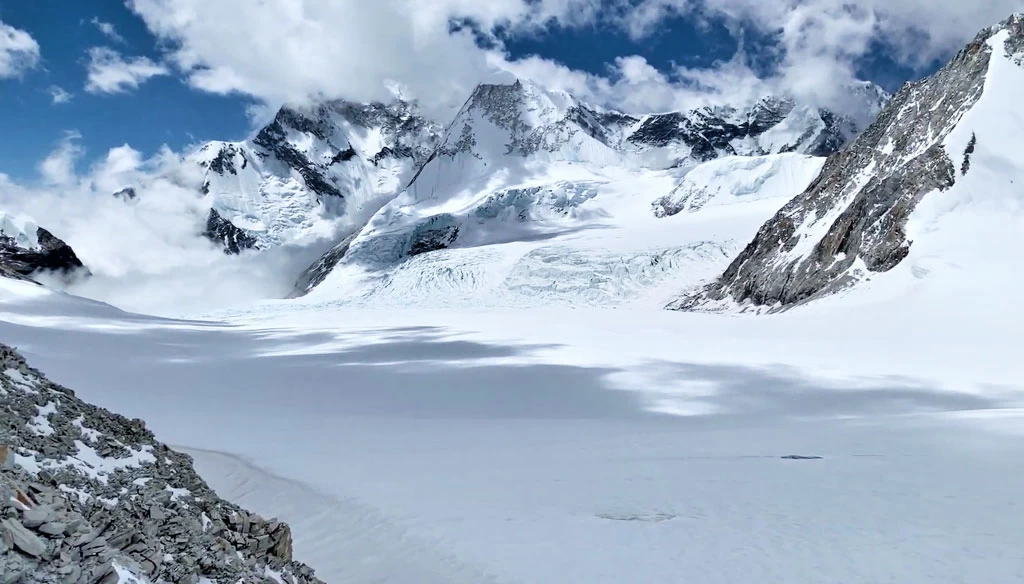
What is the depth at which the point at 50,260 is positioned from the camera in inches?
3873

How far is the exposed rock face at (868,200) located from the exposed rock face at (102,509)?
4154 cm

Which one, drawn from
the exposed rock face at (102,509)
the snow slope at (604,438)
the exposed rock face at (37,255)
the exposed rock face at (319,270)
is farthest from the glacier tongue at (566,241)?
the exposed rock face at (102,509)

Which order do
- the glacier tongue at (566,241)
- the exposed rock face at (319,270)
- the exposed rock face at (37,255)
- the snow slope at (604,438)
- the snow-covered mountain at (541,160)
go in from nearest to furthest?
the snow slope at (604,438), the glacier tongue at (566,241), the exposed rock face at (37,255), the snow-covered mountain at (541,160), the exposed rock face at (319,270)

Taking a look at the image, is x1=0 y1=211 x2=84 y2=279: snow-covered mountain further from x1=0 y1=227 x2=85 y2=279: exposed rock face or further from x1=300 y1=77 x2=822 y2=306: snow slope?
x1=300 y1=77 x2=822 y2=306: snow slope

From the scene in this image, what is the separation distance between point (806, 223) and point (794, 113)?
127431 mm

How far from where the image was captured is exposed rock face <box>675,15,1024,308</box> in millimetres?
44062

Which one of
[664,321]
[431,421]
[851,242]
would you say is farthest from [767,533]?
[851,242]

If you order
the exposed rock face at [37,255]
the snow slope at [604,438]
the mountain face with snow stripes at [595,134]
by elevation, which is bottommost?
the snow slope at [604,438]

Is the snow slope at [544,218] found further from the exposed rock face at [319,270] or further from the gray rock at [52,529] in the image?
the gray rock at [52,529]

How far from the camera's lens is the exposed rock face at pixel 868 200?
44.1 m

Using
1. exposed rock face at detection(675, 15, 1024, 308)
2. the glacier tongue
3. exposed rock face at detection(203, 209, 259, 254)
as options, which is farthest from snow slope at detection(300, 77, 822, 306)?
exposed rock face at detection(203, 209, 259, 254)

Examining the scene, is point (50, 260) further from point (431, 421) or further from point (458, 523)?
point (458, 523)

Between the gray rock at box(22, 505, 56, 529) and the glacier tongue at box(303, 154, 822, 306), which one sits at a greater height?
the glacier tongue at box(303, 154, 822, 306)

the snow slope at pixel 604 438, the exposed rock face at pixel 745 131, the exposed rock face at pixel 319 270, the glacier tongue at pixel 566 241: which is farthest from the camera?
the exposed rock face at pixel 745 131
